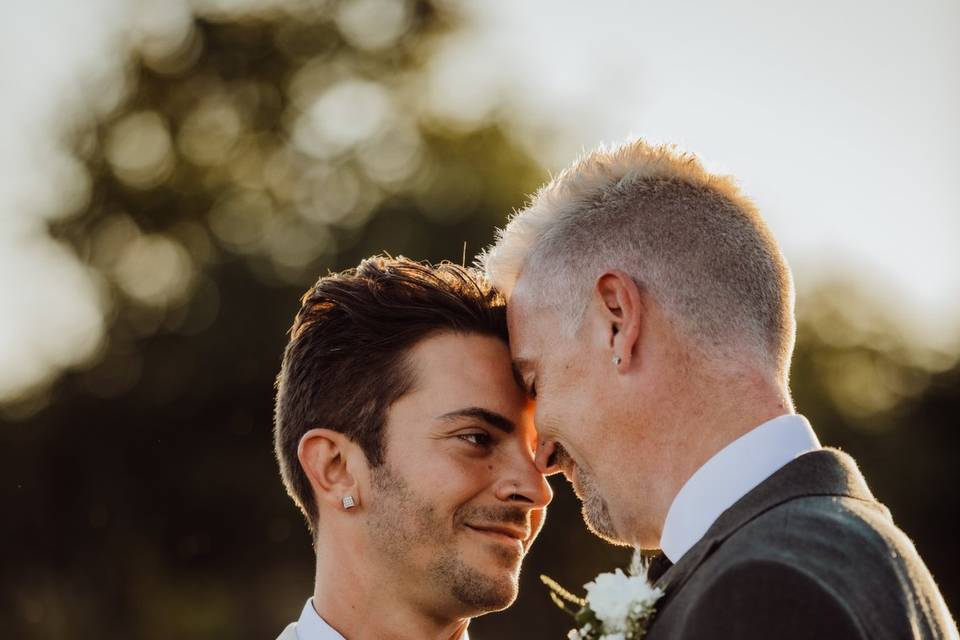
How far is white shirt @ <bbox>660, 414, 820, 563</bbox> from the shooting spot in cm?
332

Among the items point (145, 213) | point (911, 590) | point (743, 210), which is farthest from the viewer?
point (145, 213)

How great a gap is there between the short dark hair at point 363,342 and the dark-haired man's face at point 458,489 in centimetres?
11

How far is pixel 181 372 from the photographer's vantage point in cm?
2250

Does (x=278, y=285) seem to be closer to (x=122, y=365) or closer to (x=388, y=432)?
(x=122, y=365)

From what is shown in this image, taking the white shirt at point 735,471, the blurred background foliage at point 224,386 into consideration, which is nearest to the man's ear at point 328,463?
the white shirt at point 735,471

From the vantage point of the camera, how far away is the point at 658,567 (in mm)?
3785

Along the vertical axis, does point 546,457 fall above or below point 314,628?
above

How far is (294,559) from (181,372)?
4.20m

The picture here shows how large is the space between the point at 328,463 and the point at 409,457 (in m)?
0.40

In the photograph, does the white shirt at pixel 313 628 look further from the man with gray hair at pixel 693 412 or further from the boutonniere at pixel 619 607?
the boutonniere at pixel 619 607

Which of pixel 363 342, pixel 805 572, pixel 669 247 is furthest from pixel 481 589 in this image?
pixel 805 572

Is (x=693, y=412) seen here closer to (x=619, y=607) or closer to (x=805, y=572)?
(x=619, y=607)

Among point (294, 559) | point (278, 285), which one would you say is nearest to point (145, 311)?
point (278, 285)

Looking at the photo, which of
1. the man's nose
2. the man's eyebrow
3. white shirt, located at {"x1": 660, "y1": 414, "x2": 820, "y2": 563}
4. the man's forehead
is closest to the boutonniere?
white shirt, located at {"x1": 660, "y1": 414, "x2": 820, "y2": 563}
